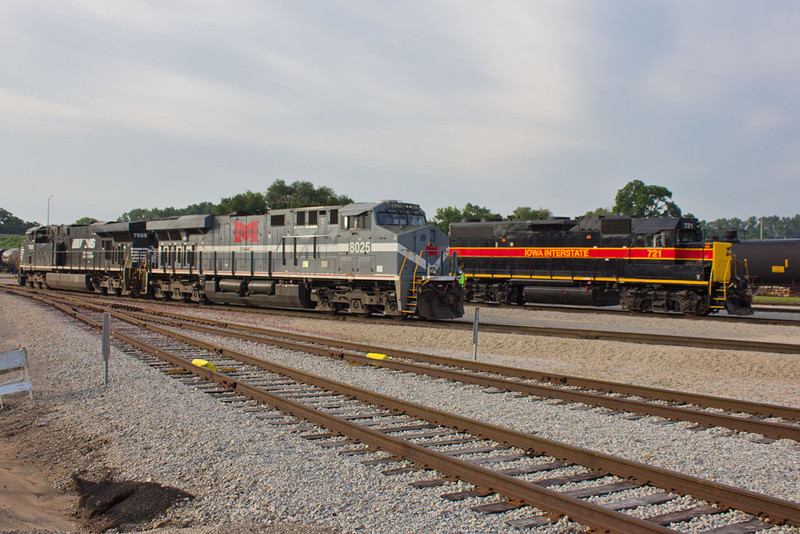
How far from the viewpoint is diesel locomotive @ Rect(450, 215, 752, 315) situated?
751 inches

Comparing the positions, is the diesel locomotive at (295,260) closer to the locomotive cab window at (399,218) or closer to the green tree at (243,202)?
the locomotive cab window at (399,218)

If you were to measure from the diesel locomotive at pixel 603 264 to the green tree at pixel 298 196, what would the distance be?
62.8m

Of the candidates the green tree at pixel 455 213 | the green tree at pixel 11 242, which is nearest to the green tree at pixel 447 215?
the green tree at pixel 455 213

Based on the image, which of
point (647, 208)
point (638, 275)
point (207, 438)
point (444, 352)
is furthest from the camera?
point (647, 208)

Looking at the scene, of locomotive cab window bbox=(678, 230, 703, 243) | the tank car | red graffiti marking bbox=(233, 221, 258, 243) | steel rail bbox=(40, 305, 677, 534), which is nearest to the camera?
steel rail bbox=(40, 305, 677, 534)

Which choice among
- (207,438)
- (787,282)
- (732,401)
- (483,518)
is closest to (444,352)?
(732,401)

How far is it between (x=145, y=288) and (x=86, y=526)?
928 inches

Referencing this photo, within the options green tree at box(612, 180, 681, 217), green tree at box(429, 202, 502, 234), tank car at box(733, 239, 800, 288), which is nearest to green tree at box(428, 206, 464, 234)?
green tree at box(429, 202, 502, 234)

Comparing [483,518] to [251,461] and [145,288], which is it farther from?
[145,288]

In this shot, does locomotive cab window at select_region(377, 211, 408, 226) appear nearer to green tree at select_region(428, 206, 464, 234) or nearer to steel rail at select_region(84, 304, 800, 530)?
steel rail at select_region(84, 304, 800, 530)

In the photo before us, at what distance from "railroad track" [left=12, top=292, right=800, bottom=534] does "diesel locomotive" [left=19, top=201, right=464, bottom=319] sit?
8297 millimetres

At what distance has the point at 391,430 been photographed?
6309 millimetres

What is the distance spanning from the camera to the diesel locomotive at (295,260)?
16.7m

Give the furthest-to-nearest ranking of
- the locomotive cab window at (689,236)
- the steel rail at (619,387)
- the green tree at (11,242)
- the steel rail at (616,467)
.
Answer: the green tree at (11,242) < the locomotive cab window at (689,236) < the steel rail at (619,387) < the steel rail at (616,467)
